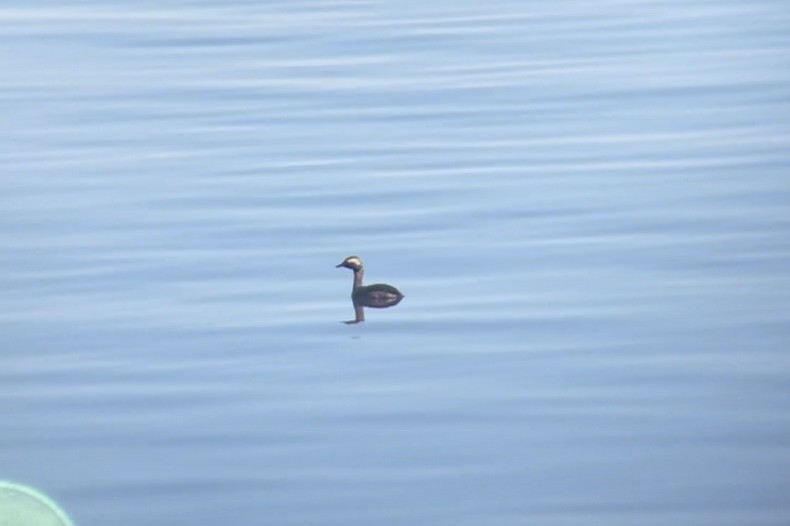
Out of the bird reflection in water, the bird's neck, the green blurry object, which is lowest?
the green blurry object

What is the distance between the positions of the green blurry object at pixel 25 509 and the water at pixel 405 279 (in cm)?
405

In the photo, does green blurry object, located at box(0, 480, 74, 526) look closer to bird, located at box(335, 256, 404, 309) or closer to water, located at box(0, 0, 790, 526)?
water, located at box(0, 0, 790, 526)

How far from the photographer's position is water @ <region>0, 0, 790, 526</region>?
10.4 meters

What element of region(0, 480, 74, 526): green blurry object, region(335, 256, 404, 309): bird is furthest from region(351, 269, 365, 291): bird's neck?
region(0, 480, 74, 526): green blurry object

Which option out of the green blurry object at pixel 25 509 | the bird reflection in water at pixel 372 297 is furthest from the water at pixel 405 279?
the green blurry object at pixel 25 509

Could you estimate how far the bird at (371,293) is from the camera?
13.8 m

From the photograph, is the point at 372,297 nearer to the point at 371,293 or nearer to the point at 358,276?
the point at 371,293

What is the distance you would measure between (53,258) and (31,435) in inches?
185

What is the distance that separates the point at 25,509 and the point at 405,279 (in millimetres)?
9093

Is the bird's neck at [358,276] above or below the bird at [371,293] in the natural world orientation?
above

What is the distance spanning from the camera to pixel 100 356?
12.9 meters

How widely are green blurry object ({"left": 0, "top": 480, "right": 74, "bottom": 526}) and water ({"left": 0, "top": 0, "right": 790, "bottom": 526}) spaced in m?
4.05

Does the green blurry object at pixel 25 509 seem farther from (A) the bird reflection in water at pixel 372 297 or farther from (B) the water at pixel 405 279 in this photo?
(A) the bird reflection in water at pixel 372 297

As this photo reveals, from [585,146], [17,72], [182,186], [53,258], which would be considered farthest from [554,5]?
[53,258]
